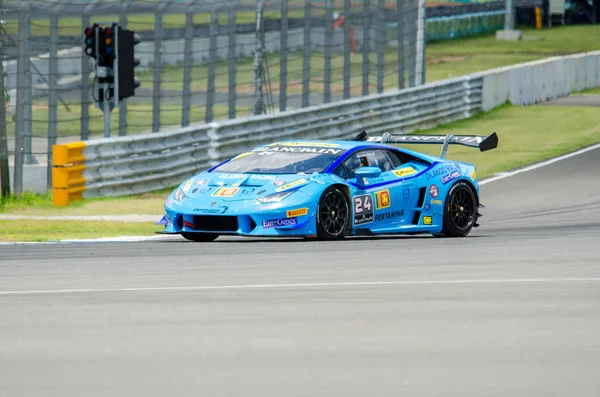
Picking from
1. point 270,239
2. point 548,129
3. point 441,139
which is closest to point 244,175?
point 270,239

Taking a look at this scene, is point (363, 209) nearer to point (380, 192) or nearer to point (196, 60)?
point (380, 192)

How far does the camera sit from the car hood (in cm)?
1446

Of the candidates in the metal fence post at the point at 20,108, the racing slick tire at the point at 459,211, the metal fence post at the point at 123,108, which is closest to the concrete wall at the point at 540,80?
the metal fence post at the point at 123,108

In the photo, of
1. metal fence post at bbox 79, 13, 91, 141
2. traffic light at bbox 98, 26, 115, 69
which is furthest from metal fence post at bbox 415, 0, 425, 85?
traffic light at bbox 98, 26, 115, 69

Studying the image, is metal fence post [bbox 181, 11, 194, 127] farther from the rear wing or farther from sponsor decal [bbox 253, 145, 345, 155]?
sponsor decal [bbox 253, 145, 345, 155]

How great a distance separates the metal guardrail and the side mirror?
5.94 metres

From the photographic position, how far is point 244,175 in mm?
14977

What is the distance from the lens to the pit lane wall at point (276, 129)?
66.8ft

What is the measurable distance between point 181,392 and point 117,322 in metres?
2.13

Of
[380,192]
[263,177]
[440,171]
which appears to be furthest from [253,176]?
[440,171]

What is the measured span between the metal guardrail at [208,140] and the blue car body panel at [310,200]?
504 cm

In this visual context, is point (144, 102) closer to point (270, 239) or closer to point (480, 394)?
point (270, 239)

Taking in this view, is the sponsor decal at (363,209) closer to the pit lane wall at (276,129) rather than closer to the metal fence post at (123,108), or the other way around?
the pit lane wall at (276,129)

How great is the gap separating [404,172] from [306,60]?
37.4 ft
